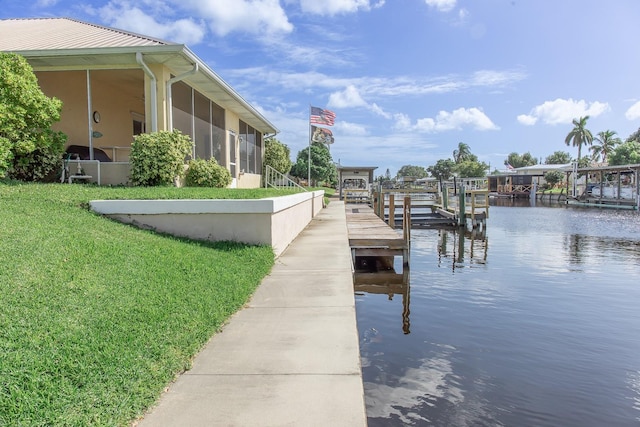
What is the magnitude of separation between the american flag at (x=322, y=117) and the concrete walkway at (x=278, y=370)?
27.9m

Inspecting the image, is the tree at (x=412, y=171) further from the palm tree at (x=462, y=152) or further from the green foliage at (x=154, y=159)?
the green foliage at (x=154, y=159)

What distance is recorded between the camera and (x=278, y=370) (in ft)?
12.3

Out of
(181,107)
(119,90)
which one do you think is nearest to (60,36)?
(119,90)

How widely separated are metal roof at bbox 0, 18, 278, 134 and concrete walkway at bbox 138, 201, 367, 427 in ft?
22.1

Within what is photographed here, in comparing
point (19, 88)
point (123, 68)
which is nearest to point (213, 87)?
point (123, 68)

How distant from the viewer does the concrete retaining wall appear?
7.61 meters

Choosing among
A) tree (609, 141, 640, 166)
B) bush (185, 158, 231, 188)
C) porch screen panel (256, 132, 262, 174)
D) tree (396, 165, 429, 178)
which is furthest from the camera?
tree (396, 165, 429, 178)

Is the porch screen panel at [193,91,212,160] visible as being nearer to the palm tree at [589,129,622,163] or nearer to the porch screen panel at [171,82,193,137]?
the porch screen panel at [171,82,193,137]

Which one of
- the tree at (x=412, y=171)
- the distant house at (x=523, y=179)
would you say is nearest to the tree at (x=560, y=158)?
the distant house at (x=523, y=179)

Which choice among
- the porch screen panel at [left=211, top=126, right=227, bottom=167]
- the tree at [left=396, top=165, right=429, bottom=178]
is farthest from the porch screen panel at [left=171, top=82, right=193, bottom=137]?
the tree at [left=396, top=165, right=429, bottom=178]

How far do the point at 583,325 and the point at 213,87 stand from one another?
1116 cm

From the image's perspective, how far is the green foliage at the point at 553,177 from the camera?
66.5 m

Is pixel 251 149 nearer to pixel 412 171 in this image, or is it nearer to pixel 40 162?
pixel 40 162

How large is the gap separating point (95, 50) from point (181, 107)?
2.97m
